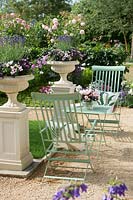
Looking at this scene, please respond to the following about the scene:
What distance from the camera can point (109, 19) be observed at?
2177 cm

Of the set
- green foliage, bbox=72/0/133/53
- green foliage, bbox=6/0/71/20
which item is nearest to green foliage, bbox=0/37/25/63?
green foliage, bbox=72/0/133/53

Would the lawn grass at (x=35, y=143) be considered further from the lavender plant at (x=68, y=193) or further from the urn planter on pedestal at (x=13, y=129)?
the lavender plant at (x=68, y=193)

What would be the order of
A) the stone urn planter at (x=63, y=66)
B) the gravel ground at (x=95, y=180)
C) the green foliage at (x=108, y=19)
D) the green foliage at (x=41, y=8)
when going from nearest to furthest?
the gravel ground at (x=95, y=180), the stone urn planter at (x=63, y=66), the green foliage at (x=108, y=19), the green foliage at (x=41, y=8)

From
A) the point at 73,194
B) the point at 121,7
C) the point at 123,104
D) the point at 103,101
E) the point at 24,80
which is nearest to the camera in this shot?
the point at 73,194

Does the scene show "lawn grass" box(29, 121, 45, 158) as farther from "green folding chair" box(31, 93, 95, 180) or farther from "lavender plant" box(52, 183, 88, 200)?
"lavender plant" box(52, 183, 88, 200)

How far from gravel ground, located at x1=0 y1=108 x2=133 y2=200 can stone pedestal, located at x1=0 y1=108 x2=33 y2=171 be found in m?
0.18

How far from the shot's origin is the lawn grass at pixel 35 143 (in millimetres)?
4746

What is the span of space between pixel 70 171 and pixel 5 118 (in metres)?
0.93

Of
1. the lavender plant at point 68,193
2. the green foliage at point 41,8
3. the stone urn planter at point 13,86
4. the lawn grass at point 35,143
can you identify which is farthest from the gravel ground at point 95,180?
the green foliage at point 41,8

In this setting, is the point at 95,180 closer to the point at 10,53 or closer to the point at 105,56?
the point at 10,53

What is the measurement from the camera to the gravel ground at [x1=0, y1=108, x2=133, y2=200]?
3.55 meters

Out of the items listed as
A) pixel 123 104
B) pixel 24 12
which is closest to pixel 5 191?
pixel 123 104

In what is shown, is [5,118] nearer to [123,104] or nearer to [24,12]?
[123,104]

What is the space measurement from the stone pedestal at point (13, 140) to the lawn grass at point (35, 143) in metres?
0.61
